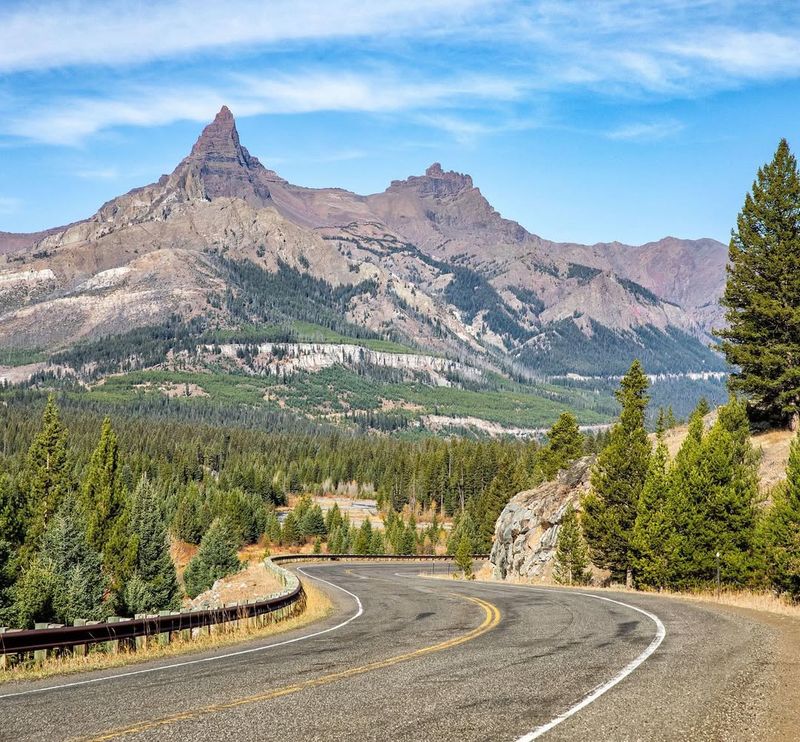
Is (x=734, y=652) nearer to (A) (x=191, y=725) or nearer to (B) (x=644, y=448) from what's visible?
(A) (x=191, y=725)

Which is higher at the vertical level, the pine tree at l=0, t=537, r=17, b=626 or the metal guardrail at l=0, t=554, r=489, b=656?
the metal guardrail at l=0, t=554, r=489, b=656

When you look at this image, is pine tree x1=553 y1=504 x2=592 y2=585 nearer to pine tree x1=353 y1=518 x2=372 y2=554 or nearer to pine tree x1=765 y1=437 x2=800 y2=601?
pine tree x1=765 y1=437 x2=800 y2=601

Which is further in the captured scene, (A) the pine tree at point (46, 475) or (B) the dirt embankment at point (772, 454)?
(A) the pine tree at point (46, 475)

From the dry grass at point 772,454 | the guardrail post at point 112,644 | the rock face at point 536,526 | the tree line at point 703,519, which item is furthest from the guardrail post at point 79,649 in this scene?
the rock face at point 536,526

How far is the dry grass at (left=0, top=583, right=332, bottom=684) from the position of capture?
15.1 meters

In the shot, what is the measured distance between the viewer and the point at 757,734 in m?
9.07

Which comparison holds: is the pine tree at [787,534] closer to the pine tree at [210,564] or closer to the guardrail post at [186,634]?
the guardrail post at [186,634]

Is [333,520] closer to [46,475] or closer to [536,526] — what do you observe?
[536,526]

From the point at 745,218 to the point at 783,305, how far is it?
594 cm

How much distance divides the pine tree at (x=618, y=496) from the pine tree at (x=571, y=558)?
2.54 meters

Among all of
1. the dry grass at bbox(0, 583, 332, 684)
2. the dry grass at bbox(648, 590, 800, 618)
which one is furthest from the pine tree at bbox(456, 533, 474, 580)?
the dry grass at bbox(0, 583, 332, 684)

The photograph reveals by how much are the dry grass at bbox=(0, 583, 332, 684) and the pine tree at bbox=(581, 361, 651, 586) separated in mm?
25013

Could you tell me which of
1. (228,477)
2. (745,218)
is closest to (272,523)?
(228,477)

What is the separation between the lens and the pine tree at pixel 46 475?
201 feet
